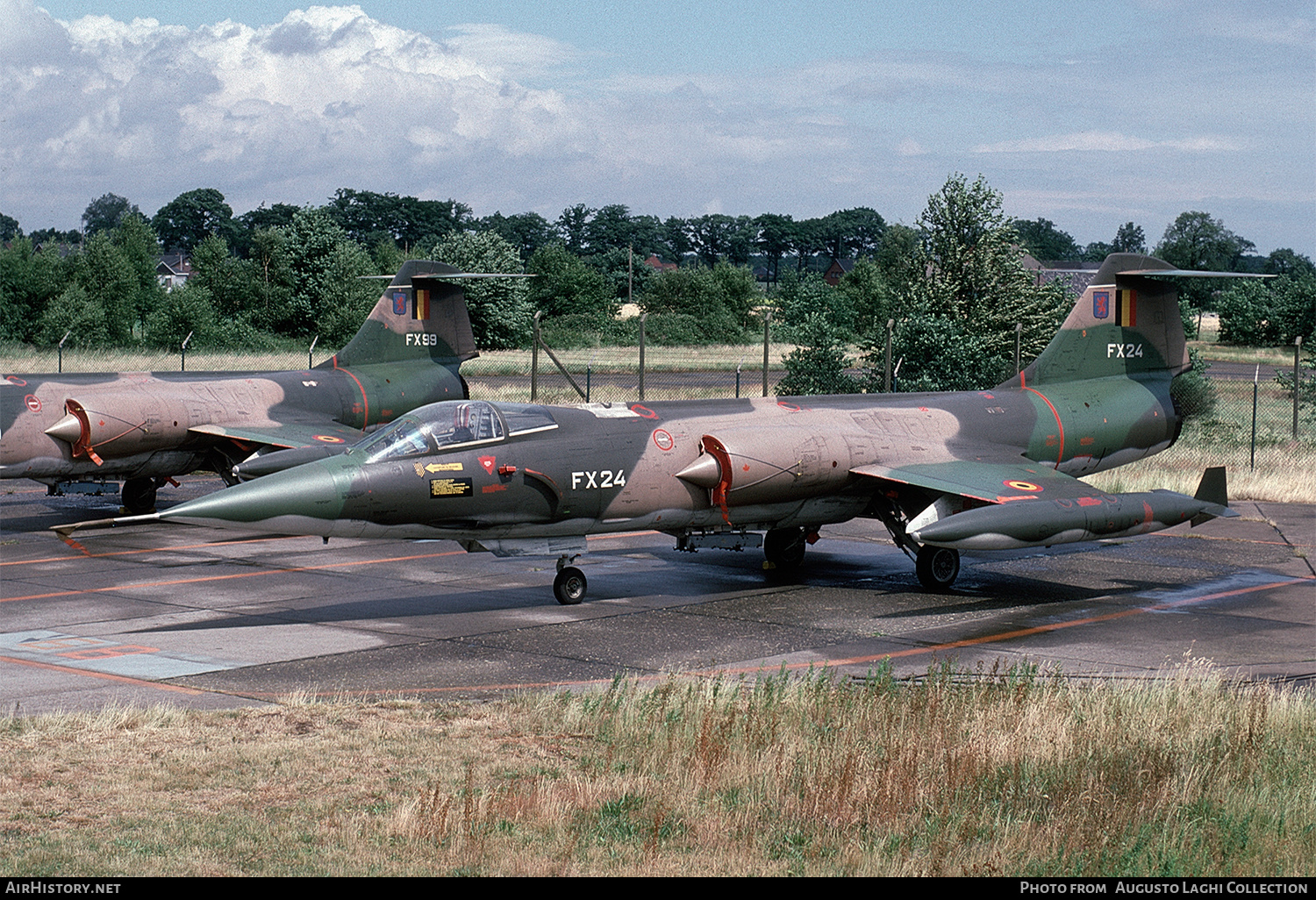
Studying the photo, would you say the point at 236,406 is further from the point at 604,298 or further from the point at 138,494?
the point at 604,298

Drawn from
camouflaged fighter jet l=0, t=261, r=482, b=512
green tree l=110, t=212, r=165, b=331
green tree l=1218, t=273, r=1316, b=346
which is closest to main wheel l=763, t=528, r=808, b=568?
camouflaged fighter jet l=0, t=261, r=482, b=512

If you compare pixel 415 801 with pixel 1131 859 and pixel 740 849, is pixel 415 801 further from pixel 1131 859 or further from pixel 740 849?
pixel 1131 859

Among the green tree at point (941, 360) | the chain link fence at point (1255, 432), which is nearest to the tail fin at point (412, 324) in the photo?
the green tree at point (941, 360)

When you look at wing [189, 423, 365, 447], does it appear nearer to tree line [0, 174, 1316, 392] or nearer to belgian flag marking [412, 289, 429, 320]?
belgian flag marking [412, 289, 429, 320]

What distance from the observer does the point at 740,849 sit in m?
8.16

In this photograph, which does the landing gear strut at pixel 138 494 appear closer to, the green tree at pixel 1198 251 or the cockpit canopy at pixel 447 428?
the cockpit canopy at pixel 447 428

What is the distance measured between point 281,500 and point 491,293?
173ft

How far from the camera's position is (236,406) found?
23.7 m

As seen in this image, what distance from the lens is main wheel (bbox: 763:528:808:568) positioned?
64.9 feet

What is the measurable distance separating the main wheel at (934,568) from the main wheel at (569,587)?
4.76 meters

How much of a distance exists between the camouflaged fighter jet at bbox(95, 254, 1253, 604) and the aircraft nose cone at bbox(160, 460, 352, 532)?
0.02 meters

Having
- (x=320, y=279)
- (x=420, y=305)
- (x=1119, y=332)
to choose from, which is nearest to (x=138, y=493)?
(x=420, y=305)

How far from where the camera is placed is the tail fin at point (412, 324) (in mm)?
26438
